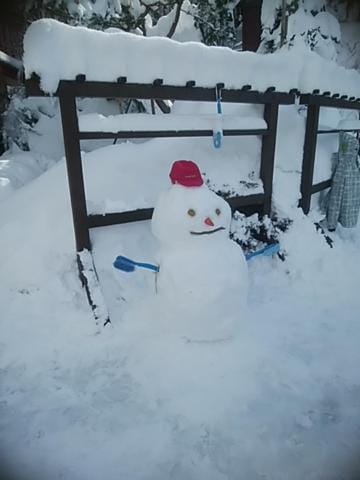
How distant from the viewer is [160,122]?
2756 mm

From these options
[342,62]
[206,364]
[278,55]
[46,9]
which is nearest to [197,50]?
[278,55]

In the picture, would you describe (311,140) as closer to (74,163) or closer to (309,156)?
(309,156)

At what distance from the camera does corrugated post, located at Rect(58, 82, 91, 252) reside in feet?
7.71

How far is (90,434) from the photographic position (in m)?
1.70

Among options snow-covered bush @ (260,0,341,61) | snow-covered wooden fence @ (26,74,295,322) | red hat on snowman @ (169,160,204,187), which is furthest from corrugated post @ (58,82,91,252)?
snow-covered bush @ (260,0,341,61)

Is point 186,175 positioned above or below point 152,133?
below

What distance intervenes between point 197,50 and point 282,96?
1.15 metres

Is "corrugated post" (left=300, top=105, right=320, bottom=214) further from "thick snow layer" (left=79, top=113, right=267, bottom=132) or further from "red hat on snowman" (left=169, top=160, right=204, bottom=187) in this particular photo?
"red hat on snowman" (left=169, top=160, right=204, bottom=187)

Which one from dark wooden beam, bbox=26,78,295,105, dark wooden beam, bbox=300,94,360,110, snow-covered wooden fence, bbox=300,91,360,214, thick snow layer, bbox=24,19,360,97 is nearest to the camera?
thick snow layer, bbox=24,19,360,97

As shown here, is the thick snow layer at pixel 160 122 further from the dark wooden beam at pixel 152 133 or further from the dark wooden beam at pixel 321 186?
the dark wooden beam at pixel 321 186

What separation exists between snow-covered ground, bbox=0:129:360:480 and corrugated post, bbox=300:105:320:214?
1.06ft

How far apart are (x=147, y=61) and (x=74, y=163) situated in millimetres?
940

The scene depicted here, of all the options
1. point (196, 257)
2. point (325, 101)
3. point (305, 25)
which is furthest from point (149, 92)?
point (305, 25)

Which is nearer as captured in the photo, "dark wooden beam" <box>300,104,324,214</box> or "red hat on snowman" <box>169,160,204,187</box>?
"red hat on snowman" <box>169,160,204,187</box>
